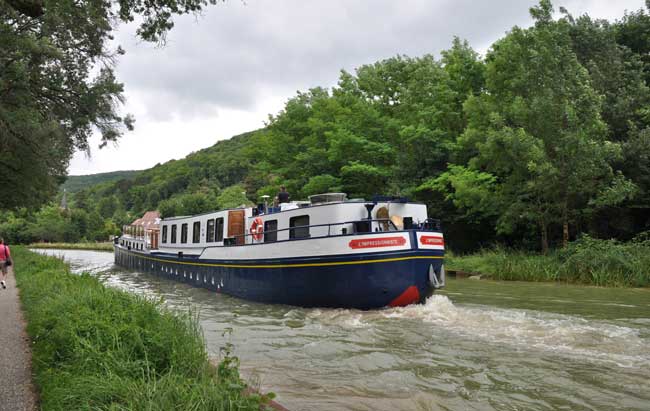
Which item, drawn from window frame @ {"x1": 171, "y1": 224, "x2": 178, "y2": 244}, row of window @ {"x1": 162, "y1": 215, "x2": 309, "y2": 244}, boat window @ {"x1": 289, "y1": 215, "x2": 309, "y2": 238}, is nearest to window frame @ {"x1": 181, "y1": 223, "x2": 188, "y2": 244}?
row of window @ {"x1": 162, "y1": 215, "x2": 309, "y2": 244}

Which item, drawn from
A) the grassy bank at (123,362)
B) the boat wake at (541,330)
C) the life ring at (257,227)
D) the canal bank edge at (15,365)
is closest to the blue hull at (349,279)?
the boat wake at (541,330)

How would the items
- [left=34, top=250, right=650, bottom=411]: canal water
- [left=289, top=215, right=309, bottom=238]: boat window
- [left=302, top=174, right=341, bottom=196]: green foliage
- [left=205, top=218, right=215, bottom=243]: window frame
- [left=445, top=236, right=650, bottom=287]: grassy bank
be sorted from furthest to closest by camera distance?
[left=302, top=174, right=341, bottom=196]: green foliage, [left=205, top=218, right=215, bottom=243]: window frame, [left=445, top=236, right=650, bottom=287]: grassy bank, [left=289, top=215, right=309, bottom=238]: boat window, [left=34, top=250, right=650, bottom=411]: canal water

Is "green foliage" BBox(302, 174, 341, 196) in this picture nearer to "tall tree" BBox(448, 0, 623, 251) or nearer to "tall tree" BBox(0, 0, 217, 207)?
"tall tree" BBox(448, 0, 623, 251)

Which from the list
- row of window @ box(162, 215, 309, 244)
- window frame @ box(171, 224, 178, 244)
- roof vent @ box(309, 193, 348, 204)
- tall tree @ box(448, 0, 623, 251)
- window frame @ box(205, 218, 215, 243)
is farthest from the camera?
window frame @ box(171, 224, 178, 244)

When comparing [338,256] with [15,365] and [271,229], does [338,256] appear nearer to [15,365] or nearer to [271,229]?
[271,229]

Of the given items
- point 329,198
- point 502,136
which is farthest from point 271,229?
point 502,136

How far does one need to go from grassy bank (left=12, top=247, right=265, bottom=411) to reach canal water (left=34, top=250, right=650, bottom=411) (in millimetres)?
952

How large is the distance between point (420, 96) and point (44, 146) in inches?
861

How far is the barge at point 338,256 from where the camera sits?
11914 millimetres

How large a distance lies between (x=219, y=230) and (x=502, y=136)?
12.8 metres

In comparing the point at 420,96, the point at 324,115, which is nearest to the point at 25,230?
the point at 324,115

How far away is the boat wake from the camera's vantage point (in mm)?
7990

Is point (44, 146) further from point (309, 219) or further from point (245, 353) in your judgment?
point (245, 353)

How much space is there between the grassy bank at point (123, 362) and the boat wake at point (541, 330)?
5.68 metres
